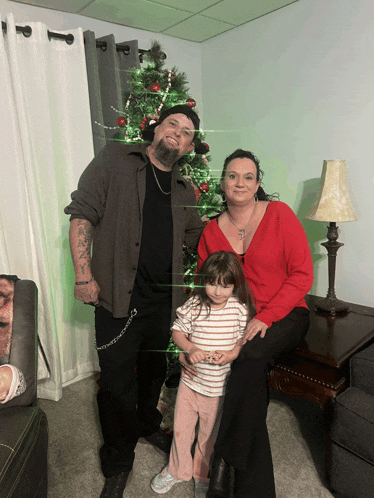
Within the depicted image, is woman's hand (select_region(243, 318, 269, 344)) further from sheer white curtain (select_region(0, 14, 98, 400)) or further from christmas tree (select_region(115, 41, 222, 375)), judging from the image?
sheer white curtain (select_region(0, 14, 98, 400))

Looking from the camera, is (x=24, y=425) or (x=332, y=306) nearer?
(x=24, y=425)

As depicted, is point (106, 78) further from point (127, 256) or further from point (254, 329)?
point (254, 329)

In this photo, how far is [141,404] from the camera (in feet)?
5.67

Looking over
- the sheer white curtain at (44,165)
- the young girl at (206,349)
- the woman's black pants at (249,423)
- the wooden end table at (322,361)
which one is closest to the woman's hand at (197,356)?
the young girl at (206,349)

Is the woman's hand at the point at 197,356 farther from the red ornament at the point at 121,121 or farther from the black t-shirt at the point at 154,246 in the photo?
the red ornament at the point at 121,121

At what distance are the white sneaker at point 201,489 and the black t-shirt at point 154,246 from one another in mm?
749

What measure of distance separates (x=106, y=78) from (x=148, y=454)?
2215 mm

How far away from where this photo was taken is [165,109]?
199 cm

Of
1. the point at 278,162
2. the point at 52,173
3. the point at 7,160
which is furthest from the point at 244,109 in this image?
the point at 7,160

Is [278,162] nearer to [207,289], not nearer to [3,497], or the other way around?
[207,289]

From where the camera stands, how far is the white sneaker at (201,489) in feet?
4.86

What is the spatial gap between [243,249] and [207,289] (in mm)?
320

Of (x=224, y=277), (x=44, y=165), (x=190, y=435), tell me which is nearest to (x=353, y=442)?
(x=190, y=435)

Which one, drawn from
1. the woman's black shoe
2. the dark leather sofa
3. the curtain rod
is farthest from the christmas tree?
the dark leather sofa
